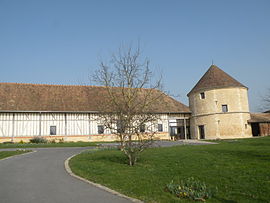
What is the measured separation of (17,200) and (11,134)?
19488mm

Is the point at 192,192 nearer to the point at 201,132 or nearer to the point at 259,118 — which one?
the point at 201,132

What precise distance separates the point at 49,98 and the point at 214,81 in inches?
726

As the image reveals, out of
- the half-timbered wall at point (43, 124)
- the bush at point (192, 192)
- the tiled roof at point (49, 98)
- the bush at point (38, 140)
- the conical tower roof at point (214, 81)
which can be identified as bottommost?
the bush at point (192, 192)

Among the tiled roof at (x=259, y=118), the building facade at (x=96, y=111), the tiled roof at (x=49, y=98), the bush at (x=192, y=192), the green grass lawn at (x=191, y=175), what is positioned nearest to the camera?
the bush at (x=192, y=192)

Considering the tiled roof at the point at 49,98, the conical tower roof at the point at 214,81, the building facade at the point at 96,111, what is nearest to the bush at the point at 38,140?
the building facade at the point at 96,111

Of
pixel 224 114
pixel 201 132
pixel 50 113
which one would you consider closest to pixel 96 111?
pixel 50 113

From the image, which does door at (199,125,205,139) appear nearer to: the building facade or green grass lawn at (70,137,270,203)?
the building facade

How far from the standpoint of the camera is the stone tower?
88.5 ft

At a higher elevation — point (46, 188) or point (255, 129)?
point (255, 129)

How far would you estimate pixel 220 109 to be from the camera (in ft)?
90.2

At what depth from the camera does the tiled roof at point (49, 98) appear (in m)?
23.4

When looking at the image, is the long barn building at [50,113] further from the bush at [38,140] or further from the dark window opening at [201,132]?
the dark window opening at [201,132]

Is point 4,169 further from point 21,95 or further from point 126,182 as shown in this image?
point 21,95

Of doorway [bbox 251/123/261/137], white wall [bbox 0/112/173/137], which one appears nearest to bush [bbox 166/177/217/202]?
white wall [bbox 0/112/173/137]
